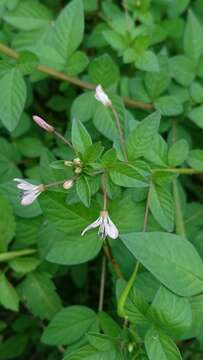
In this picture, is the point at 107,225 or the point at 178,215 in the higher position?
the point at 107,225

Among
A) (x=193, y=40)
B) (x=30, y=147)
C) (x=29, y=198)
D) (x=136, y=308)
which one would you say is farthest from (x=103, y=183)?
(x=193, y=40)

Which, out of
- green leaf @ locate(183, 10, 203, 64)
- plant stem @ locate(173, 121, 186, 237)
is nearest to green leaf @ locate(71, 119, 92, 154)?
plant stem @ locate(173, 121, 186, 237)

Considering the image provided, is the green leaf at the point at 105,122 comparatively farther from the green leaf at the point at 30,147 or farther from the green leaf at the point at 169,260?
the green leaf at the point at 169,260

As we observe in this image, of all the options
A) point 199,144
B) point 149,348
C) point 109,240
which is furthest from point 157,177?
point 199,144

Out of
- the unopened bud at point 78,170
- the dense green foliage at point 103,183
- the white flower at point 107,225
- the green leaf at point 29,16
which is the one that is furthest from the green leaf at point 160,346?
the green leaf at point 29,16

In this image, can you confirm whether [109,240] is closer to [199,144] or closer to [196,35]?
[199,144]

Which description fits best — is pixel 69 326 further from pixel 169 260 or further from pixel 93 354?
pixel 169 260
